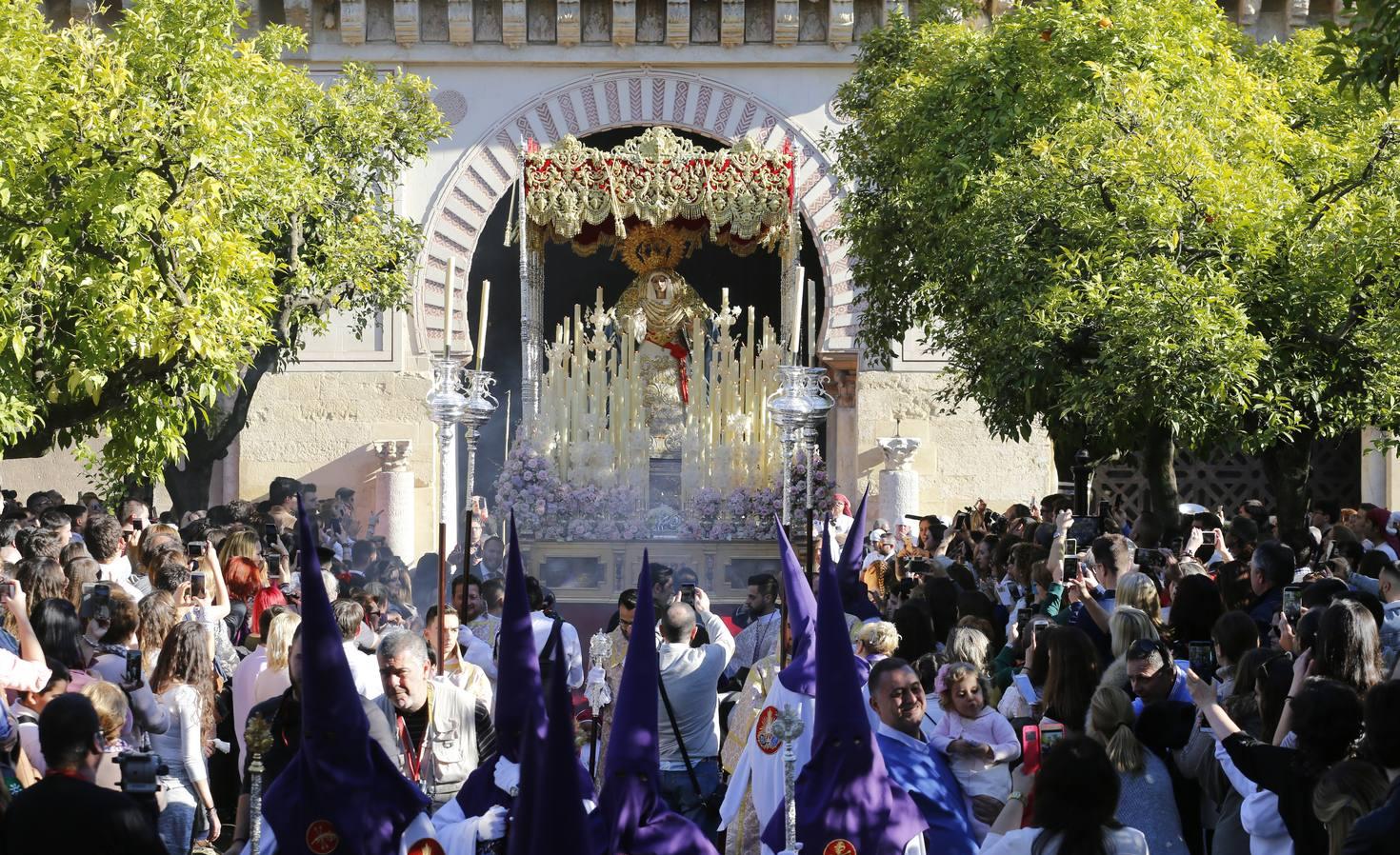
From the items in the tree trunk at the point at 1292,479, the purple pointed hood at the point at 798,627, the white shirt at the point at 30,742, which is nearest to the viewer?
the white shirt at the point at 30,742

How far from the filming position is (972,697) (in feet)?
20.8

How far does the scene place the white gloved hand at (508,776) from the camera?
6.14 metres

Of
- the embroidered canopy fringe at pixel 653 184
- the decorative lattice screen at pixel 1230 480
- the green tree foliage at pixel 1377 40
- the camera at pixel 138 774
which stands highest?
the embroidered canopy fringe at pixel 653 184

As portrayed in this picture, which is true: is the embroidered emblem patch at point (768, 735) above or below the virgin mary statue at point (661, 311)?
below

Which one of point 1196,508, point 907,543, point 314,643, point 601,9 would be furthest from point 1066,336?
point 601,9

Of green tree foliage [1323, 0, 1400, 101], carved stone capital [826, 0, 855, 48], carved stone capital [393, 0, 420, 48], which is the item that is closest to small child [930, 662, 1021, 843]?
green tree foliage [1323, 0, 1400, 101]

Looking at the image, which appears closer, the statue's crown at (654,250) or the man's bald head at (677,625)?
the man's bald head at (677,625)

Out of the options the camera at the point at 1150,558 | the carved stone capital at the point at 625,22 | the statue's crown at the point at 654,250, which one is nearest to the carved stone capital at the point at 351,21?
the carved stone capital at the point at 625,22

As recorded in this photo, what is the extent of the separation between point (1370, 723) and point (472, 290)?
58.3 ft

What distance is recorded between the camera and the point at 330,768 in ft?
18.7

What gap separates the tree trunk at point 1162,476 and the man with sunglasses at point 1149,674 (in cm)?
749

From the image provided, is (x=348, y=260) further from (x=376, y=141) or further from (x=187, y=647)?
(x=187, y=647)

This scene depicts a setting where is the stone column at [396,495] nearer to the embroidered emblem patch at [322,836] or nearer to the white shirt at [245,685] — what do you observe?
the white shirt at [245,685]

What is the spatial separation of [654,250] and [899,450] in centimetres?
362
